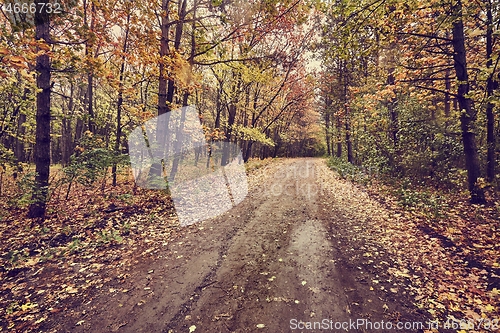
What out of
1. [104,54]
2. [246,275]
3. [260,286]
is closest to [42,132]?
[104,54]

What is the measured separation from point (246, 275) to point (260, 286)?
1.51 ft

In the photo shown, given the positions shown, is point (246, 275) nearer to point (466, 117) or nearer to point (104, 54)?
point (466, 117)

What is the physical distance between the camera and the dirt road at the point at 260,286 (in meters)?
3.53

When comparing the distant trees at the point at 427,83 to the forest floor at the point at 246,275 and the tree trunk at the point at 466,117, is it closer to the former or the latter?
the tree trunk at the point at 466,117

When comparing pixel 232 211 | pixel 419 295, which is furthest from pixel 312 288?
pixel 232 211

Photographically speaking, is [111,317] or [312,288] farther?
[312,288]

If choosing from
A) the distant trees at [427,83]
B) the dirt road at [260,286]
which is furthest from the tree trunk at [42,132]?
the distant trees at [427,83]

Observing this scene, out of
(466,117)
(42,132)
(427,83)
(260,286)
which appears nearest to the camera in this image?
(260,286)

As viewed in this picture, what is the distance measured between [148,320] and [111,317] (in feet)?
2.09

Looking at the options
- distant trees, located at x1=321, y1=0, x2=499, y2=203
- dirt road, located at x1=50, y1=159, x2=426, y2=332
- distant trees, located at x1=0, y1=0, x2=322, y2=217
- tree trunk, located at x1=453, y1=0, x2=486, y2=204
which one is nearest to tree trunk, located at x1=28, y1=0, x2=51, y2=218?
distant trees, located at x1=0, y1=0, x2=322, y2=217

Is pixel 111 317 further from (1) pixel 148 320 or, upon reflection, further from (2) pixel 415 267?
(2) pixel 415 267

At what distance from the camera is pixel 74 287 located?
4414 mm

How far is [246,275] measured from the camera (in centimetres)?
Answer: 470

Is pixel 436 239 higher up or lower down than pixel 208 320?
higher up
